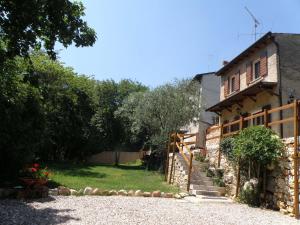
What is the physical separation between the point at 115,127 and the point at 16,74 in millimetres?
22890

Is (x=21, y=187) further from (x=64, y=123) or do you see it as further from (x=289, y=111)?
(x=64, y=123)

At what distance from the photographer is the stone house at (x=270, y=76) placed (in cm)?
1711

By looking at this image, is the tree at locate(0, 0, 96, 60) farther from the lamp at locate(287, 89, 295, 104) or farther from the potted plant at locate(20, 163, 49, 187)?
the lamp at locate(287, 89, 295, 104)

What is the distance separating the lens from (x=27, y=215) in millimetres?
8680

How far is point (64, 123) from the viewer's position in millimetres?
28859

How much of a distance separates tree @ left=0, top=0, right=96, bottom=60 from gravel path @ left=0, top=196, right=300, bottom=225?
12.5 ft

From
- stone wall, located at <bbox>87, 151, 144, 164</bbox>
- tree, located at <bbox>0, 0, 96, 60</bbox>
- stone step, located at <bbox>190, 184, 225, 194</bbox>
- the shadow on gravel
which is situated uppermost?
tree, located at <bbox>0, 0, 96, 60</bbox>

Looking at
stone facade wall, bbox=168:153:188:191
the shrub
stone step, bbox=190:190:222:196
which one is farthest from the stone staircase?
the shrub

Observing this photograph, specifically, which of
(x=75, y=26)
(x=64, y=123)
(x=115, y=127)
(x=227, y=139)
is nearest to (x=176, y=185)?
(x=227, y=139)

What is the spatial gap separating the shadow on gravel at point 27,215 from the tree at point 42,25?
3603mm

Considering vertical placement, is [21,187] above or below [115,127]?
below

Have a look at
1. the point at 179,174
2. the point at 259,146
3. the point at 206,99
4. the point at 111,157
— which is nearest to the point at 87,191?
the point at 179,174

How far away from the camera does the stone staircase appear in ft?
45.2

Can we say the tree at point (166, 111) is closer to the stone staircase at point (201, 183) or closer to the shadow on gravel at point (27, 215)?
the stone staircase at point (201, 183)
